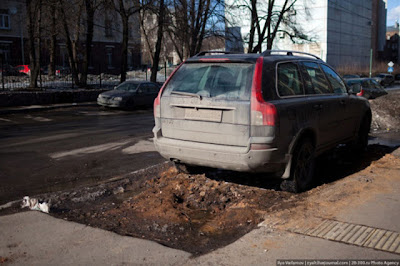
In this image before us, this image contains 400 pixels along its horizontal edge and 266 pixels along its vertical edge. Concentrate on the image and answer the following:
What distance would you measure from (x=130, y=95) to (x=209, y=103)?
14014mm

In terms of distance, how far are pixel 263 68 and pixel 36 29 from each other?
2272 centimetres

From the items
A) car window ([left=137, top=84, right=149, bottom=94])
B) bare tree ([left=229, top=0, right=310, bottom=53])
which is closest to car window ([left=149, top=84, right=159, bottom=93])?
car window ([left=137, top=84, right=149, bottom=94])

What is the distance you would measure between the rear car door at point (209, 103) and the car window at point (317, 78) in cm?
136

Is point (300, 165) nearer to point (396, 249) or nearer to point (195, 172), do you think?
point (195, 172)

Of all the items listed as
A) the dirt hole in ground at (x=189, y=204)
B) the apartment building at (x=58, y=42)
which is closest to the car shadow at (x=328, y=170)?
the dirt hole in ground at (x=189, y=204)

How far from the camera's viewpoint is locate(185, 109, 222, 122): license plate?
5.04m

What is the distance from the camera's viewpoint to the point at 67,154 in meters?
8.37

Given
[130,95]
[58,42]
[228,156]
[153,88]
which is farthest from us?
[58,42]

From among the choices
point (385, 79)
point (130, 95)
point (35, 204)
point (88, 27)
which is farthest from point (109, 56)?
point (35, 204)

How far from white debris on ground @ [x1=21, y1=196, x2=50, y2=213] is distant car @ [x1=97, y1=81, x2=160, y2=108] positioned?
13.3 meters

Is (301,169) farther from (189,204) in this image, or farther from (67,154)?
(67,154)

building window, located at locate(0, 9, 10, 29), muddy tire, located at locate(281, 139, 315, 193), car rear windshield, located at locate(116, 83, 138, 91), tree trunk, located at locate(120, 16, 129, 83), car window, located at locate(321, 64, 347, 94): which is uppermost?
building window, located at locate(0, 9, 10, 29)

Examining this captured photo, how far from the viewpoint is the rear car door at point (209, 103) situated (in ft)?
16.2

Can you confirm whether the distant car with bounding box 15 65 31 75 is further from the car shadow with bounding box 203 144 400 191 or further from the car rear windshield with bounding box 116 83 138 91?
the car shadow with bounding box 203 144 400 191
